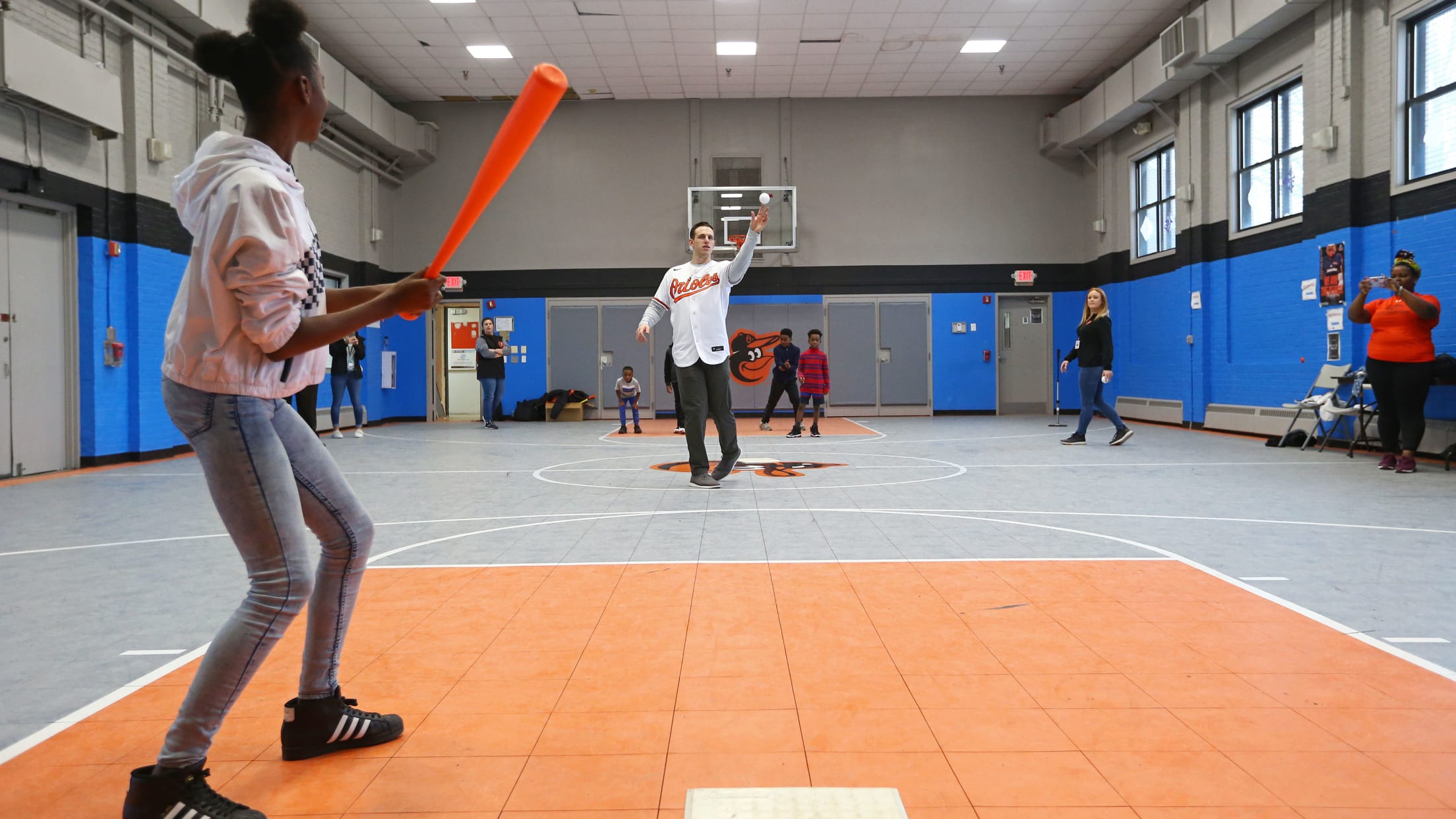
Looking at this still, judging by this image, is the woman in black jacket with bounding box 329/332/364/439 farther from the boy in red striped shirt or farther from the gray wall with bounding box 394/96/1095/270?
the boy in red striped shirt

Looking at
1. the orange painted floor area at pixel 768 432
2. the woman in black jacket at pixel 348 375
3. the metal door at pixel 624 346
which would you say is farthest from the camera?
the metal door at pixel 624 346

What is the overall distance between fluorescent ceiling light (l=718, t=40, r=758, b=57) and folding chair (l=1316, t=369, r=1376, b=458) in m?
10.5

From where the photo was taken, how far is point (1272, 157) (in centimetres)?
1297

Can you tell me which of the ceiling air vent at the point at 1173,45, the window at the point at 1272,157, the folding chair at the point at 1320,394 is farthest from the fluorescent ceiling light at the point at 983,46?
the folding chair at the point at 1320,394

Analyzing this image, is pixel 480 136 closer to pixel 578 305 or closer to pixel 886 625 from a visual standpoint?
pixel 578 305

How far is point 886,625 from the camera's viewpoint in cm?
334

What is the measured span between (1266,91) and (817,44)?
705 centimetres

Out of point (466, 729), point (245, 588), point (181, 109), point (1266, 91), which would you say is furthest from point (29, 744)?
point (1266, 91)

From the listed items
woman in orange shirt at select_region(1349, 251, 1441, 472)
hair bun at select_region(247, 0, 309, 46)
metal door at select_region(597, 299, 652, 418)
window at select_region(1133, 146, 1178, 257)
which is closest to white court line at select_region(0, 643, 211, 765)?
hair bun at select_region(247, 0, 309, 46)

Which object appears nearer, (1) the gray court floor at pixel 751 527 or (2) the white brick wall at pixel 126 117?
(1) the gray court floor at pixel 751 527

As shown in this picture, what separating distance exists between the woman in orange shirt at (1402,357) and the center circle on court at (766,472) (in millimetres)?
4012

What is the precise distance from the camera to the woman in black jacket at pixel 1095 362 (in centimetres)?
1134

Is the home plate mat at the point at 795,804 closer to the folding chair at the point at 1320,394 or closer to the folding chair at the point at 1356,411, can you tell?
the folding chair at the point at 1356,411

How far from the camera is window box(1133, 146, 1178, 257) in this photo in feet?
52.9
